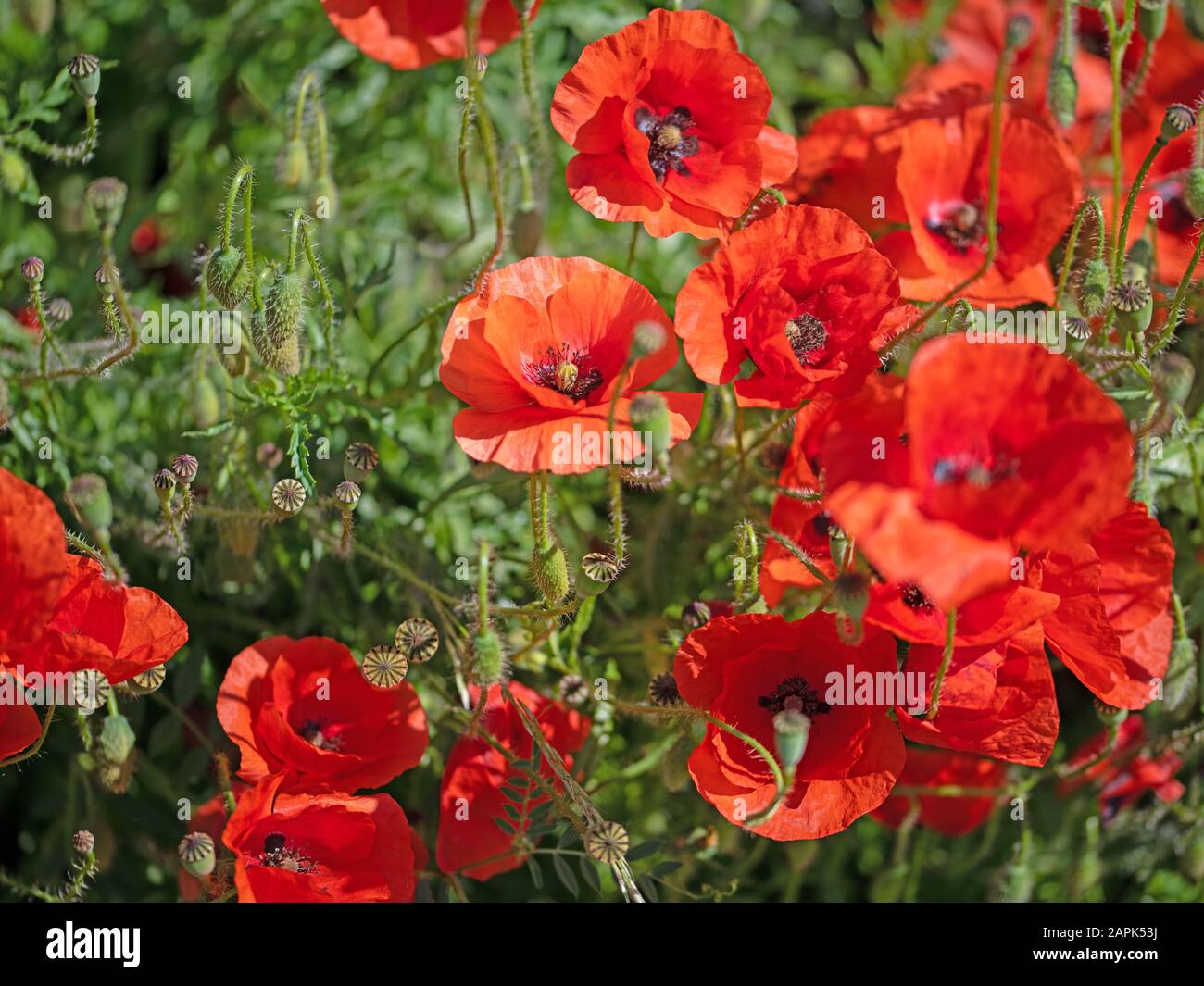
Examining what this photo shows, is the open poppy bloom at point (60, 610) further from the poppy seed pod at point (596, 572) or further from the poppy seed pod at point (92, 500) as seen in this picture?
the poppy seed pod at point (596, 572)

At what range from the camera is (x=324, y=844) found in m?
1.80

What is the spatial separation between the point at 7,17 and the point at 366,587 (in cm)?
142

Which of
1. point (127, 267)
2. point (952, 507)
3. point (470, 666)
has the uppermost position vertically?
point (127, 267)

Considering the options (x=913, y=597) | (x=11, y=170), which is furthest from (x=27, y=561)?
(x=913, y=597)

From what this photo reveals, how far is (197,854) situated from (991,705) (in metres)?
1.03

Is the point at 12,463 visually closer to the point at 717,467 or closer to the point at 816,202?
the point at 717,467

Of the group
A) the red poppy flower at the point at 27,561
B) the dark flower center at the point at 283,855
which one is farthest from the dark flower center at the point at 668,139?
the dark flower center at the point at 283,855

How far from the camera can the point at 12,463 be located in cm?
206

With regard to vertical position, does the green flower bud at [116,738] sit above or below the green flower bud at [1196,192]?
below

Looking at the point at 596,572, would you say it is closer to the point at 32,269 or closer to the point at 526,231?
the point at 526,231

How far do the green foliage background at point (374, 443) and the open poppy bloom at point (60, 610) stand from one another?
29 cm

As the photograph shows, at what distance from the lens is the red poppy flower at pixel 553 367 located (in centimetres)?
165
